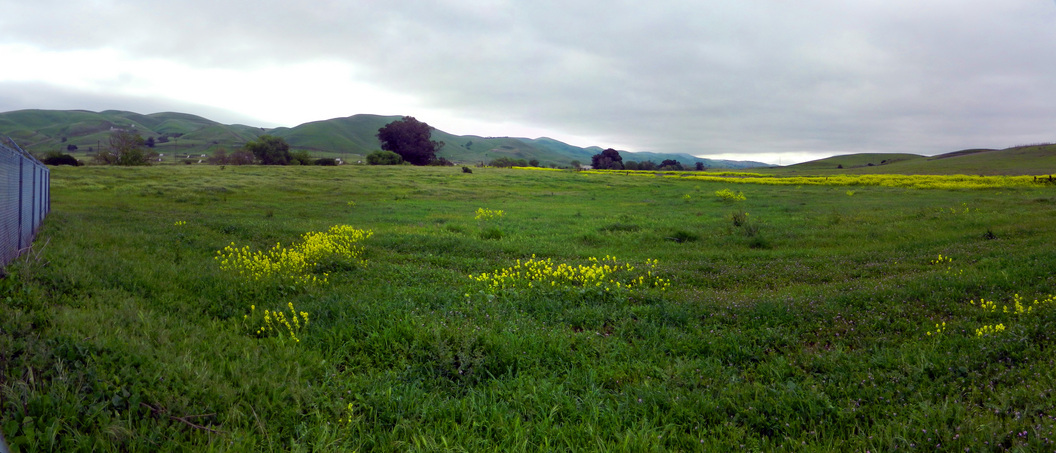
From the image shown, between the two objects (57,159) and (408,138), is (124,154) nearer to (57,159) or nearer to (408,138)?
(57,159)

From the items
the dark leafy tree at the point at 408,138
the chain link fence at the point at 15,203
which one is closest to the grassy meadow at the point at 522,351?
the chain link fence at the point at 15,203

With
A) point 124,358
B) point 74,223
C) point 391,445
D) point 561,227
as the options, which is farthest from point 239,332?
point 561,227

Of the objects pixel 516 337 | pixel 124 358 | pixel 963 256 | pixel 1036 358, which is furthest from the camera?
pixel 963 256

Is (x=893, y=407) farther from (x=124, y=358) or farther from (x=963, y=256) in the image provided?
(x=963, y=256)

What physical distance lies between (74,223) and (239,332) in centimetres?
980

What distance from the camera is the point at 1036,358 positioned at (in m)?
4.11

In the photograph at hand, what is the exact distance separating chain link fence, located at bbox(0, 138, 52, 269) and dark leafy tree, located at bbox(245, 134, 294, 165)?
68890 mm

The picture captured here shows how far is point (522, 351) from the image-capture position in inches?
190

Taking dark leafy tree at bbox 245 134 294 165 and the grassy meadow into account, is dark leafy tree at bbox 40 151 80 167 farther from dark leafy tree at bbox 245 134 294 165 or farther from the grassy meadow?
the grassy meadow

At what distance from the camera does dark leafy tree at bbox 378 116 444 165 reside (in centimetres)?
7844

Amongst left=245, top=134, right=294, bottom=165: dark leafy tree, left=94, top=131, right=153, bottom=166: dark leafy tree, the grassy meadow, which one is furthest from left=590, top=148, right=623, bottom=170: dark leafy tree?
the grassy meadow

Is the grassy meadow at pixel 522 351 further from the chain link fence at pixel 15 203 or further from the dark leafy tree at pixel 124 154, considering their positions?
the dark leafy tree at pixel 124 154

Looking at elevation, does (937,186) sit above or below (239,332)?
above

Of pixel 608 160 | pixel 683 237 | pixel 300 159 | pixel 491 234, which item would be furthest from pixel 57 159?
pixel 608 160
